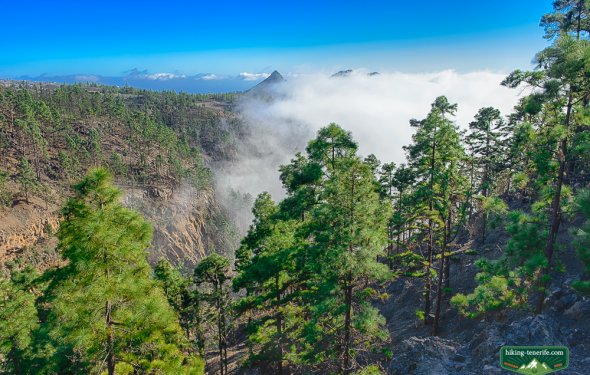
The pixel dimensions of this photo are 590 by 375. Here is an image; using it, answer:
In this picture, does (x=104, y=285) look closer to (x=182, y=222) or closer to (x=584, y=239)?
(x=584, y=239)

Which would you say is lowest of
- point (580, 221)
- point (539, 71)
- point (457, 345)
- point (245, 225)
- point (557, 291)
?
point (245, 225)

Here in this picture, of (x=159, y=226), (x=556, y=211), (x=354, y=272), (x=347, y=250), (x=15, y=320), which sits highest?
(x=556, y=211)

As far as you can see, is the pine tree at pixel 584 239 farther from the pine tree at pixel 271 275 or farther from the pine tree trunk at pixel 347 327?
the pine tree at pixel 271 275

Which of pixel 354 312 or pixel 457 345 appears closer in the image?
pixel 354 312

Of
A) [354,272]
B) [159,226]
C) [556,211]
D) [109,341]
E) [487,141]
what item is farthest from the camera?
[159,226]

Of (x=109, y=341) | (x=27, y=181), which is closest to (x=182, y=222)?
(x=27, y=181)

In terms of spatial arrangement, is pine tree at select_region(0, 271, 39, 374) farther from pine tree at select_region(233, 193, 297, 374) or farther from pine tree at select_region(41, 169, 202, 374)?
pine tree at select_region(41, 169, 202, 374)

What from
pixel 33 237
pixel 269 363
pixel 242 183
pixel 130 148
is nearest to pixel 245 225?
pixel 242 183

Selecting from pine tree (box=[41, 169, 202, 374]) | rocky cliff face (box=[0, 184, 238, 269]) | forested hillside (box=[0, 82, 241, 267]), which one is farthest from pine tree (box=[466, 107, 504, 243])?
forested hillside (box=[0, 82, 241, 267])

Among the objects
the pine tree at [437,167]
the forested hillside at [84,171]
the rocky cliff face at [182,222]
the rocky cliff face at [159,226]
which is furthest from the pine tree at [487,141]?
the rocky cliff face at [182,222]

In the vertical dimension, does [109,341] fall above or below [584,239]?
below

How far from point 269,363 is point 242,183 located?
157 m

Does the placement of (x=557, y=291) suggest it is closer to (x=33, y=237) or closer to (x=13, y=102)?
(x=33, y=237)

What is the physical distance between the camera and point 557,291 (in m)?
18.6
